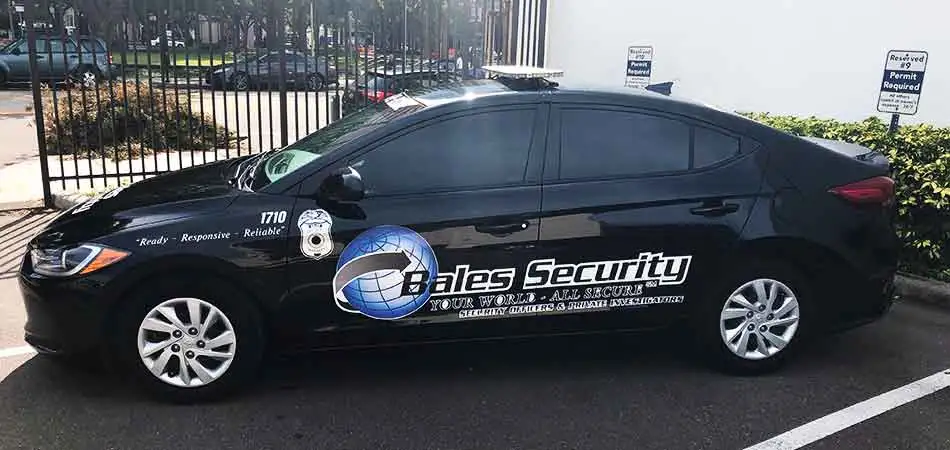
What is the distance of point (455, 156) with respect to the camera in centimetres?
387

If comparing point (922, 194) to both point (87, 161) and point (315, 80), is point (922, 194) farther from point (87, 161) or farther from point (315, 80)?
point (87, 161)

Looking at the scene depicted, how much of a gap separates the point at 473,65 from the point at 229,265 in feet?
20.5

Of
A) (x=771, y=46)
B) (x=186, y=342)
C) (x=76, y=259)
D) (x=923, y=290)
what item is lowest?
(x=923, y=290)

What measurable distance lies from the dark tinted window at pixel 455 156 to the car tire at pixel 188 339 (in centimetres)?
86

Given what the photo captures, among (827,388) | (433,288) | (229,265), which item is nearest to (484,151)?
(433,288)

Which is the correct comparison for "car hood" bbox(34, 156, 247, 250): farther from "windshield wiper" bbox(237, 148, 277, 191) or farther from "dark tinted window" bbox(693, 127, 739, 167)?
"dark tinted window" bbox(693, 127, 739, 167)

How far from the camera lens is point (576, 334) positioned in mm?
4023

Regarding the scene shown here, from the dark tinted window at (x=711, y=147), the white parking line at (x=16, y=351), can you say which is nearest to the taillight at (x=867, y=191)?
the dark tinted window at (x=711, y=147)

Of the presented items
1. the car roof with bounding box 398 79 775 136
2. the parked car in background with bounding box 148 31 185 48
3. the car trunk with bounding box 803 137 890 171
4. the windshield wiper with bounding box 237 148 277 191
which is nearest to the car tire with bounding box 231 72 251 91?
the parked car in background with bounding box 148 31 185 48

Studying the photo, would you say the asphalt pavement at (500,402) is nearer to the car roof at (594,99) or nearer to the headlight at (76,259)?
the headlight at (76,259)

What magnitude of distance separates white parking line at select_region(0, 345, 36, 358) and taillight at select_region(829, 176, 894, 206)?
442 cm

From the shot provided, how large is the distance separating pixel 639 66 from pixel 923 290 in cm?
337

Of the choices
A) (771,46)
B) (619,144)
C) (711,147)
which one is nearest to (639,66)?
(771,46)

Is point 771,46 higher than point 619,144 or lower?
higher
